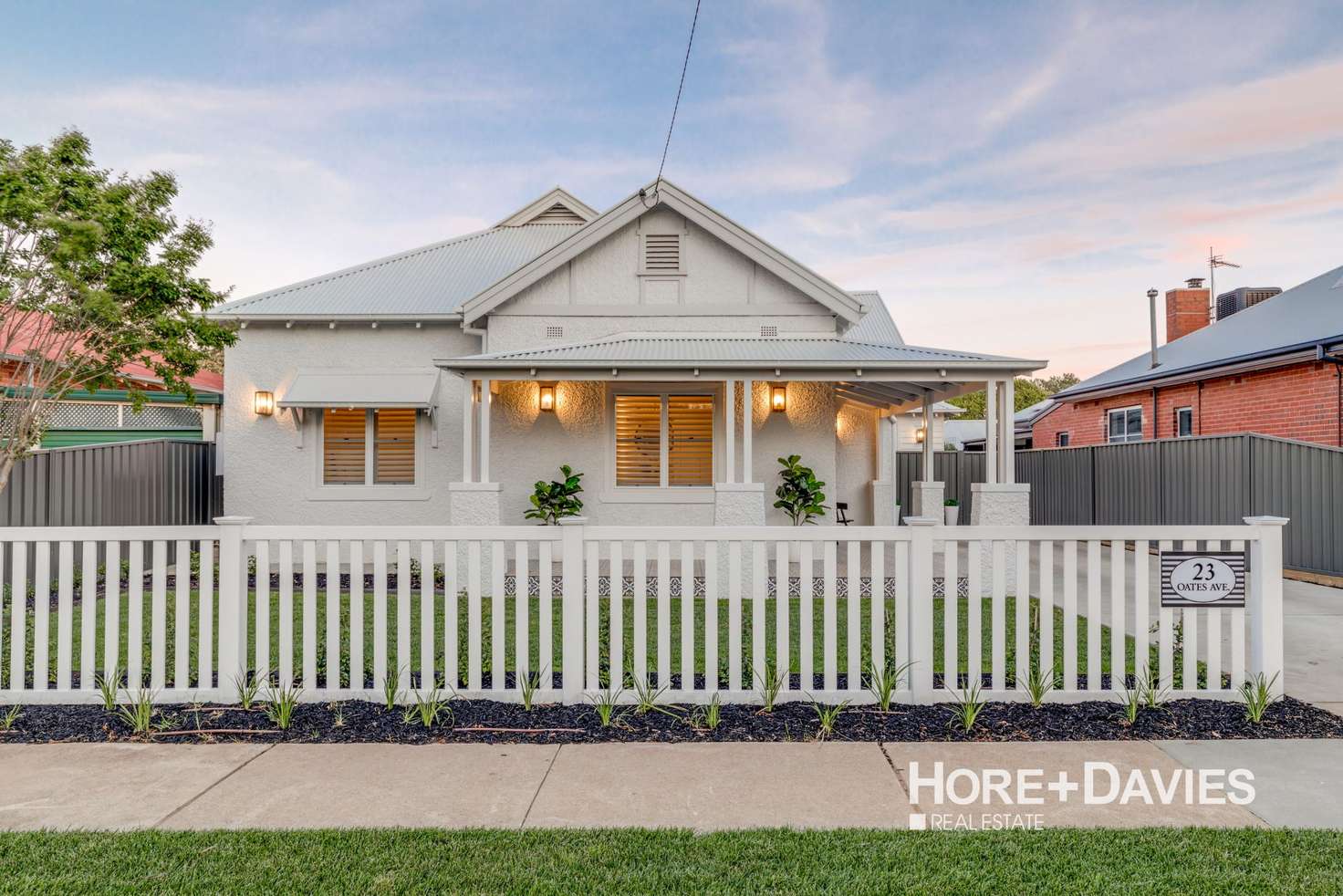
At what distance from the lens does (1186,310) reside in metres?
19.5

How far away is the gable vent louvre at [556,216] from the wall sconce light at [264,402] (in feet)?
21.5

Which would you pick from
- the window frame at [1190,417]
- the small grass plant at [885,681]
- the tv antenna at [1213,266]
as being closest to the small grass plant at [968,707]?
the small grass plant at [885,681]

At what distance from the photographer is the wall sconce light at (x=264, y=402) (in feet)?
36.4

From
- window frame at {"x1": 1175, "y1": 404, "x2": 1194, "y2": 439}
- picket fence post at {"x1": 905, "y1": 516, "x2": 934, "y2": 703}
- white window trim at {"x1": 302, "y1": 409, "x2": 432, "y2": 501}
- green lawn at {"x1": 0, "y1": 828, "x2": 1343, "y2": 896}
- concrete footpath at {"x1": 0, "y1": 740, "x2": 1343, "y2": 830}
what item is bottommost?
concrete footpath at {"x1": 0, "y1": 740, "x2": 1343, "y2": 830}

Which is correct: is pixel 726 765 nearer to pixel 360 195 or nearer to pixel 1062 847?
pixel 1062 847

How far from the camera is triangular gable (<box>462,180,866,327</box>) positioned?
10617 mm

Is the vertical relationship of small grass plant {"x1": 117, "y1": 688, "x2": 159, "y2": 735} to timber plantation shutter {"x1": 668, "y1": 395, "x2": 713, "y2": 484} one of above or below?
below

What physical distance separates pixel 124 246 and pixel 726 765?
6558 millimetres

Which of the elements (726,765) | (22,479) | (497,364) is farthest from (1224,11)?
(22,479)

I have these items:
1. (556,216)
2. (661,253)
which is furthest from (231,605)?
(556,216)

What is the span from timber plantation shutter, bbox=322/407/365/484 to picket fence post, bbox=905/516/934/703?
965 cm

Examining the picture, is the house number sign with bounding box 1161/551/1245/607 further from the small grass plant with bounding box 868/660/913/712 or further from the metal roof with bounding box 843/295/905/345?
the metal roof with bounding box 843/295/905/345

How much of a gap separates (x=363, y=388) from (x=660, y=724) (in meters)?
8.81

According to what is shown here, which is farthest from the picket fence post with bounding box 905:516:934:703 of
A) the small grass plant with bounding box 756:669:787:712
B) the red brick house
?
the red brick house
